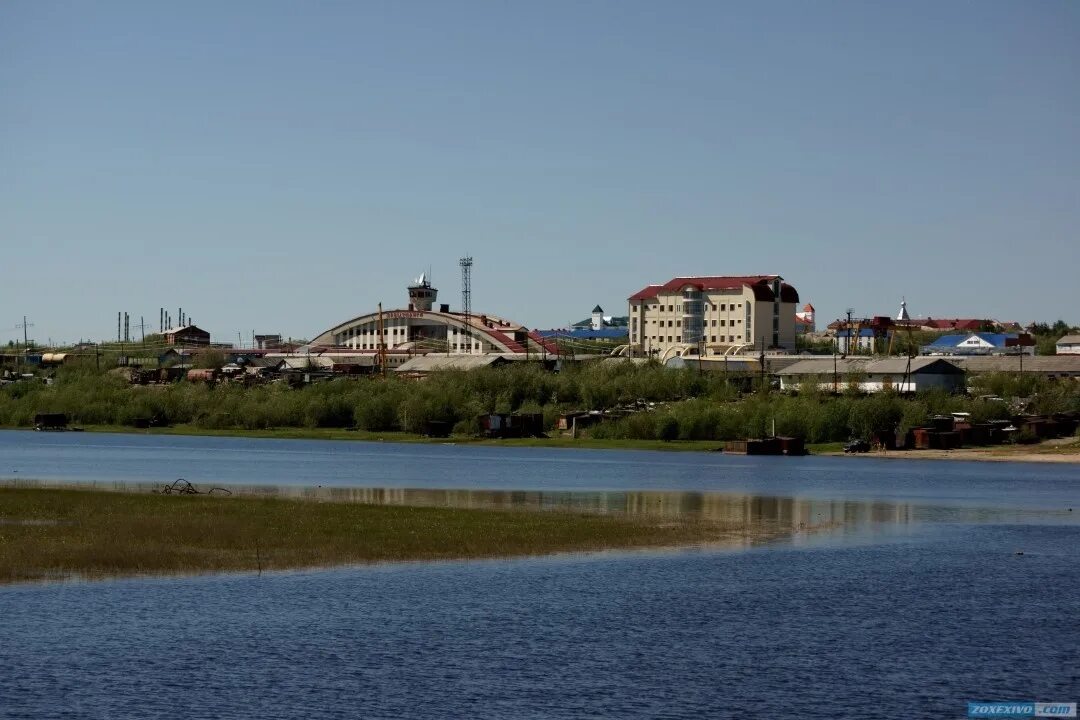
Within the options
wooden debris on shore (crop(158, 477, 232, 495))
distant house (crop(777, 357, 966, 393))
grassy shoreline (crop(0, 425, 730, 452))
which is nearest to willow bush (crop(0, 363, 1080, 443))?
grassy shoreline (crop(0, 425, 730, 452))

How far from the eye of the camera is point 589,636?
39094 mm

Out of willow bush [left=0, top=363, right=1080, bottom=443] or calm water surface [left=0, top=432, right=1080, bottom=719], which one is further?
willow bush [left=0, top=363, right=1080, bottom=443]

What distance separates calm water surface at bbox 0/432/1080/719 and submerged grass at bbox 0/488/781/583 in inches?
102

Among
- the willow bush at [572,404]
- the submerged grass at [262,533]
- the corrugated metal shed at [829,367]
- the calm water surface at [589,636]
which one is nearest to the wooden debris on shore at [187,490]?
the submerged grass at [262,533]

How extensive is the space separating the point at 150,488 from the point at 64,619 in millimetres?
39796

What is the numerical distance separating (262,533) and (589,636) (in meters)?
20.3

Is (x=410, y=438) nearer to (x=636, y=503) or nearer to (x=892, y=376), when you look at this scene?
(x=892, y=376)

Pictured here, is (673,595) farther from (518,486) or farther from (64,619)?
(518,486)

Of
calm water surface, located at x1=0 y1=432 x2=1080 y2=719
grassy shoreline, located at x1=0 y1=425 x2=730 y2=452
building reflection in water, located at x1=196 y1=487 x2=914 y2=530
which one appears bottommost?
calm water surface, located at x1=0 y1=432 x2=1080 y2=719

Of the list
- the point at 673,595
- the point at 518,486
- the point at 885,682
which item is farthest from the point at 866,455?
the point at 885,682

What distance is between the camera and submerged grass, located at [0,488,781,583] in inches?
1895

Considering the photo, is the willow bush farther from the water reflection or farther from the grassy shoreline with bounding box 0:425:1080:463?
the water reflection

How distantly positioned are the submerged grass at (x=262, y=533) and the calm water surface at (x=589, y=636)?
259 cm

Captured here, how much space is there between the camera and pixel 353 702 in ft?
104
